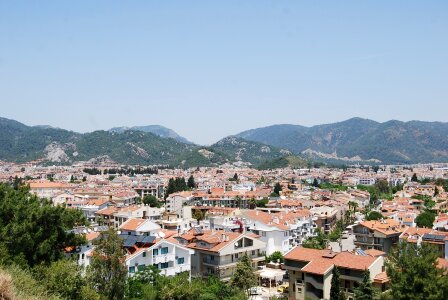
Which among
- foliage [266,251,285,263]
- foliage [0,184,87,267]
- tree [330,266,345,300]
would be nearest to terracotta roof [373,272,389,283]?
tree [330,266,345,300]

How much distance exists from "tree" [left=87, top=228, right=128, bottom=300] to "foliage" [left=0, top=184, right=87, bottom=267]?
1.68 m

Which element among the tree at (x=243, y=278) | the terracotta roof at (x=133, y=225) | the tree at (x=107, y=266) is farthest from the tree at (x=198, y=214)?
the tree at (x=107, y=266)

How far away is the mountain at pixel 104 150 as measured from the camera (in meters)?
163

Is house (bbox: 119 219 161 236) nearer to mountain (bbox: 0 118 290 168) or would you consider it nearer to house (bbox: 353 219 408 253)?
house (bbox: 353 219 408 253)

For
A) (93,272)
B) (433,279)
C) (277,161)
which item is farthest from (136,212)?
(277,161)

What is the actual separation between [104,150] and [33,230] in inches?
6437

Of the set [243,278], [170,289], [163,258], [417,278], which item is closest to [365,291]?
[417,278]

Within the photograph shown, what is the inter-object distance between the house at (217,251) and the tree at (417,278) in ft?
34.3

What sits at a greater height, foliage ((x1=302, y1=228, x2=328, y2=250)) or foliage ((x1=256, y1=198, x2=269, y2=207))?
foliage ((x1=256, y1=198, x2=269, y2=207))

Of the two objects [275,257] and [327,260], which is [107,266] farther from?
[275,257]

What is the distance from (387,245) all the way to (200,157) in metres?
130

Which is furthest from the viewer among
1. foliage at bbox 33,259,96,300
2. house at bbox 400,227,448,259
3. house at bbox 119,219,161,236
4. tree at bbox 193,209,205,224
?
tree at bbox 193,209,205,224

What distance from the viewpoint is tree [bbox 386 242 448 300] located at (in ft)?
43.9

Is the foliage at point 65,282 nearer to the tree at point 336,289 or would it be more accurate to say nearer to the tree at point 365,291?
the tree at point 365,291
